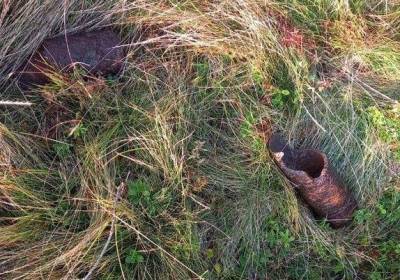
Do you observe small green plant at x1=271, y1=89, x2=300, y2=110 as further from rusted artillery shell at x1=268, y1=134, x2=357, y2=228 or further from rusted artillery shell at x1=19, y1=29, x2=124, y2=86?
rusted artillery shell at x1=19, y1=29, x2=124, y2=86

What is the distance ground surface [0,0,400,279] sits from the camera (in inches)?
100.0

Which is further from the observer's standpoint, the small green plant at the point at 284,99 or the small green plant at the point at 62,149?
the small green plant at the point at 284,99

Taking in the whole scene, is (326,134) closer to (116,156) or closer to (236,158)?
(236,158)

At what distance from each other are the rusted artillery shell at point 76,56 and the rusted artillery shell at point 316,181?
1069 millimetres

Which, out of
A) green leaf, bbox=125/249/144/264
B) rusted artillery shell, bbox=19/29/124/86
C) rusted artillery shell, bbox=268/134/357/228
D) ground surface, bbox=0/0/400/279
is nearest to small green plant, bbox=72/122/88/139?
ground surface, bbox=0/0/400/279

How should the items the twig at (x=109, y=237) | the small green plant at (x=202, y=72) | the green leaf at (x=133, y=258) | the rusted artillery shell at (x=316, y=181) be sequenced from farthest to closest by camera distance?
the small green plant at (x=202, y=72)
the rusted artillery shell at (x=316, y=181)
the green leaf at (x=133, y=258)
the twig at (x=109, y=237)

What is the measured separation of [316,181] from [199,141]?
69cm

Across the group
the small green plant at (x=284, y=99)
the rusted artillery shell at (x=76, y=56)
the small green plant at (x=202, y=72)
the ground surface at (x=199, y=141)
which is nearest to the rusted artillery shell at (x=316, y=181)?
the ground surface at (x=199, y=141)

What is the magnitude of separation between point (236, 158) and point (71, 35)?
1.23 m

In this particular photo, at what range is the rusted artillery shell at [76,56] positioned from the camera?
2.78 meters

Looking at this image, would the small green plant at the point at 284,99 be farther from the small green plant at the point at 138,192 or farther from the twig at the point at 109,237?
the twig at the point at 109,237

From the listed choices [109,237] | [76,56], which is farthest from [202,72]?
[109,237]

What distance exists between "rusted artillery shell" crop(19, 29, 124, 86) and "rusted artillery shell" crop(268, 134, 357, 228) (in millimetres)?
1069

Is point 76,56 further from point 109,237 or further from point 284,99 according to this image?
point 284,99
